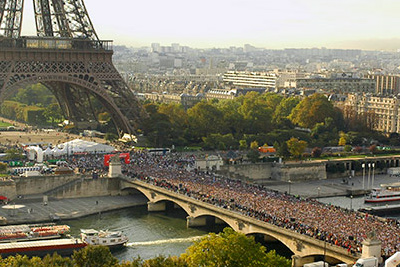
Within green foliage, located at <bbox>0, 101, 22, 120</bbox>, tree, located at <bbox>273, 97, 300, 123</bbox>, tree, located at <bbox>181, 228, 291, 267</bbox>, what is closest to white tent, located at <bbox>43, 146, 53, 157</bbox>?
tree, located at <bbox>273, 97, 300, 123</bbox>

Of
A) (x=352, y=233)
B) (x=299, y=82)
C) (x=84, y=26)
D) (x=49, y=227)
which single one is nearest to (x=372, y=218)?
(x=352, y=233)

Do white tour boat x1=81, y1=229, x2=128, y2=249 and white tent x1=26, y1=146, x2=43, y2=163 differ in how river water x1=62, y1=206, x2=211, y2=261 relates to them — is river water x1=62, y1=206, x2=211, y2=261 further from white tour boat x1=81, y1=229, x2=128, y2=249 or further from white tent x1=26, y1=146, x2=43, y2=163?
white tent x1=26, y1=146, x2=43, y2=163

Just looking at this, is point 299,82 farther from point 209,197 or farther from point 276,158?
point 209,197

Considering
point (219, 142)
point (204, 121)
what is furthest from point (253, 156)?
point (204, 121)

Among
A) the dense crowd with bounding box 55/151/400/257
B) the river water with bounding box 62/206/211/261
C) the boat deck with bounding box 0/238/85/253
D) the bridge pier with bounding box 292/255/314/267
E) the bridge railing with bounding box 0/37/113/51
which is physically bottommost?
the river water with bounding box 62/206/211/261

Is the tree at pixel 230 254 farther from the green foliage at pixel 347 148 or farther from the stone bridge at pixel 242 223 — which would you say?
the green foliage at pixel 347 148
